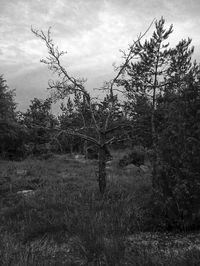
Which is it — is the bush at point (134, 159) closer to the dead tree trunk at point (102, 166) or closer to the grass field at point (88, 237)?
the dead tree trunk at point (102, 166)

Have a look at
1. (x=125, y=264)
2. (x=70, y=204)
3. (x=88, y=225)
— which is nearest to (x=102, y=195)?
(x=70, y=204)

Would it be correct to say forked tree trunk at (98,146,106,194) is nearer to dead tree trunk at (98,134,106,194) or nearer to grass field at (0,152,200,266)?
dead tree trunk at (98,134,106,194)

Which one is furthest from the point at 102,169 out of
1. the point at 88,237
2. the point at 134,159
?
the point at 134,159

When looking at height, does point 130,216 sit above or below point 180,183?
below

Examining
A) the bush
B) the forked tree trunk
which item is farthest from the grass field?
the bush

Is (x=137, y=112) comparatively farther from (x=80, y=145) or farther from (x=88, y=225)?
(x=80, y=145)

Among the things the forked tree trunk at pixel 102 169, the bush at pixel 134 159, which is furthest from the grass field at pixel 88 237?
the bush at pixel 134 159

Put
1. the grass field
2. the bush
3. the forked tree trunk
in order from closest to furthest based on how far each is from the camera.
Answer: the grass field
the forked tree trunk
the bush

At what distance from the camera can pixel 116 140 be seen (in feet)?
32.8

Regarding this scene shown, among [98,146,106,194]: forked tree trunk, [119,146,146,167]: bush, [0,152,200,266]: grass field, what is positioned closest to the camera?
[0,152,200,266]: grass field

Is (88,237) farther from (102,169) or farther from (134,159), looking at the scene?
(134,159)

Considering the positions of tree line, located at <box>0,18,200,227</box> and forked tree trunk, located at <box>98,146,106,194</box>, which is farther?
forked tree trunk, located at <box>98,146,106,194</box>

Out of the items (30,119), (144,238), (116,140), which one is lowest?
(144,238)

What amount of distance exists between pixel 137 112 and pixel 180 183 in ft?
15.3
